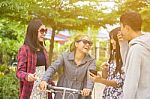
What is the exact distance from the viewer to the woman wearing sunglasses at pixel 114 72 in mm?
3846

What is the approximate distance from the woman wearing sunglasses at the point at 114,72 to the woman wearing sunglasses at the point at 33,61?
663 millimetres

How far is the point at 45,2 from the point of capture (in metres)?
8.27

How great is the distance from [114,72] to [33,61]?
2.81ft

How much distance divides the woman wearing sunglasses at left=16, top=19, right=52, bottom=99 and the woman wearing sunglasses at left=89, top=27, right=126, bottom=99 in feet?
2.18

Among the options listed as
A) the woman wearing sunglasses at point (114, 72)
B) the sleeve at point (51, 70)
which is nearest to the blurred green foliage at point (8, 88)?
the sleeve at point (51, 70)

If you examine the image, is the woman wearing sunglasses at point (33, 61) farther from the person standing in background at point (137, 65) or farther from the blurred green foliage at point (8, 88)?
the blurred green foliage at point (8, 88)

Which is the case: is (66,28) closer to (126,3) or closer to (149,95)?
(126,3)

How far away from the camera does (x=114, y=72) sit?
3.96m

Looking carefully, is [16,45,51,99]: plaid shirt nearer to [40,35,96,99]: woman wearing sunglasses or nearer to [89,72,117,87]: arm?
[40,35,96,99]: woman wearing sunglasses

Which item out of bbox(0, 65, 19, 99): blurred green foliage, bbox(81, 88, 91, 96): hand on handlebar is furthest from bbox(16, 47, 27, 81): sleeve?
bbox(0, 65, 19, 99): blurred green foliage

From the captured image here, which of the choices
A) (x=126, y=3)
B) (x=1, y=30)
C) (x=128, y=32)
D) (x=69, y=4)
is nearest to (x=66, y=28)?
(x=69, y=4)

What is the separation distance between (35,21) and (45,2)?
13.5 ft

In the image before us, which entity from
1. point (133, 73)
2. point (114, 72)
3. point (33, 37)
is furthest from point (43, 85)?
point (133, 73)

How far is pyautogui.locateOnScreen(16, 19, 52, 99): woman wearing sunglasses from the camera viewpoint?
4.10 meters
